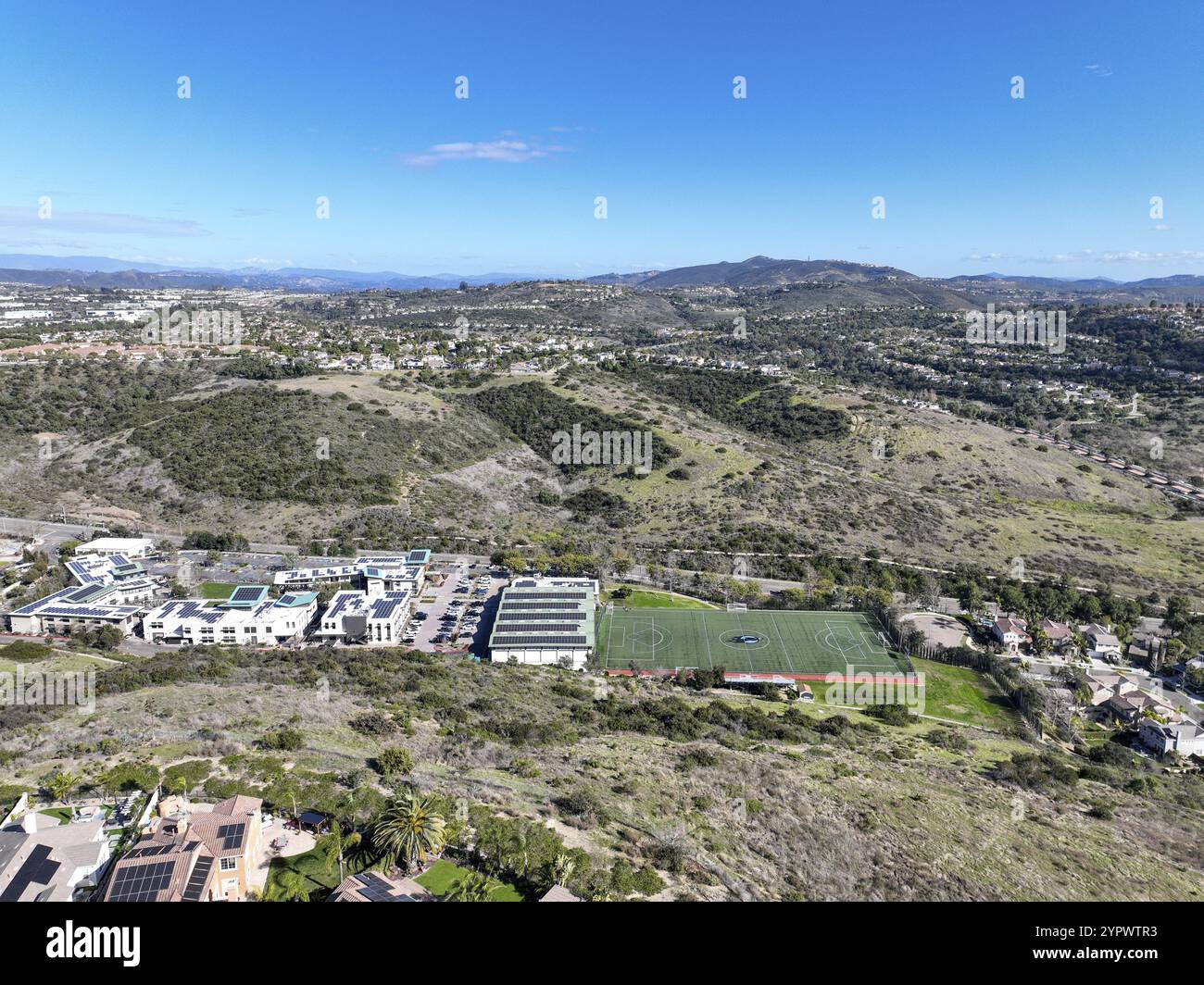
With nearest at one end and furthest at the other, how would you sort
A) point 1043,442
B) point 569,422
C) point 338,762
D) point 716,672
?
point 338,762 < point 716,672 < point 569,422 < point 1043,442

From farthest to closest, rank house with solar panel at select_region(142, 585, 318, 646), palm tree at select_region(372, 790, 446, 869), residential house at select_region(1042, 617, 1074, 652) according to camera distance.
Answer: residential house at select_region(1042, 617, 1074, 652), house with solar panel at select_region(142, 585, 318, 646), palm tree at select_region(372, 790, 446, 869)

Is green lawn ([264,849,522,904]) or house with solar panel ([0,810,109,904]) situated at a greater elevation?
house with solar panel ([0,810,109,904])

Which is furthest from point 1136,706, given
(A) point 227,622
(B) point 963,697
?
(A) point 227,622

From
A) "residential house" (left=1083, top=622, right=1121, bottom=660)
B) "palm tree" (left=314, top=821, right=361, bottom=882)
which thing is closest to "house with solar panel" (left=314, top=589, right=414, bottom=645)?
"palm tree" (left=314, top=821, right=361, bottom=882)

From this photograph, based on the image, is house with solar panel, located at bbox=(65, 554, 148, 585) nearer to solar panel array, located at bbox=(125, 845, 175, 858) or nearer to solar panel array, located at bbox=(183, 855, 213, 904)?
solar panel array, located at bbox=(125, 845, 175, 858)

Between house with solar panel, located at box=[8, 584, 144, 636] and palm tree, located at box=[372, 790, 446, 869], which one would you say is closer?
palm tree, located at box=[372, 790, 446, 869]
